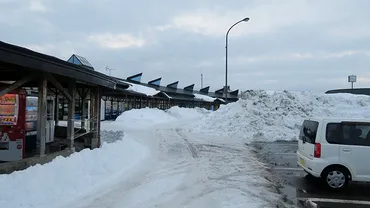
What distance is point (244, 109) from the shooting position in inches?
919

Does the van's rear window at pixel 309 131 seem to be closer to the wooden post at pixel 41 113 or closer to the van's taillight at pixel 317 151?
the van's taillight at pixel 317 151

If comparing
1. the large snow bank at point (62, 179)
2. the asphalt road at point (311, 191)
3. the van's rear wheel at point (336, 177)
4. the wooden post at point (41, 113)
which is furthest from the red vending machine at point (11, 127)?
the van's rear wheel at point (336, 177)

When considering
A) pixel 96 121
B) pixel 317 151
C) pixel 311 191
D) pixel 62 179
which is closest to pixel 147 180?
pixel 62 179

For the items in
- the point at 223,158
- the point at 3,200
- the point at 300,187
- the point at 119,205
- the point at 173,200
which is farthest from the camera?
the point at 223,158

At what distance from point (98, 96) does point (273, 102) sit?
14.9m

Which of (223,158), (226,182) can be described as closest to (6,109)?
(226,182)

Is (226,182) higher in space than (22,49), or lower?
lower

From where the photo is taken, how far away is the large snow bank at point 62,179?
5.80 metres

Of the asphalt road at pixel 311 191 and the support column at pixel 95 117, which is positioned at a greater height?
the support column at pixel 95 117

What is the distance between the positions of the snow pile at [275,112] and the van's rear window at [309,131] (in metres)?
9.67

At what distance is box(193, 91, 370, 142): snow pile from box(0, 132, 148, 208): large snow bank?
11069 mm

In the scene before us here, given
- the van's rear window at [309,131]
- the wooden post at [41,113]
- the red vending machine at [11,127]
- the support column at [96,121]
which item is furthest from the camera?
the support column at [96,121]

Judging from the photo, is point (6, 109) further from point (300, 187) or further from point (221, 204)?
point (300, 187)

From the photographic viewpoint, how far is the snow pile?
2016cm
